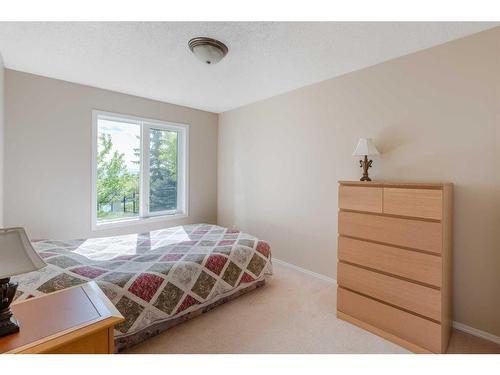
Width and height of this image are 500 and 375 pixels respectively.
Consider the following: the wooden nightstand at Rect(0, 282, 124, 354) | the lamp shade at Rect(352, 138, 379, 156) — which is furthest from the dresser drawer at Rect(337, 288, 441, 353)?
the wooden nightstand at Rect(0, 282, 124, 354)

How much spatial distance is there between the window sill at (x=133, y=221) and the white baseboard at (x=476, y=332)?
3.47 meters

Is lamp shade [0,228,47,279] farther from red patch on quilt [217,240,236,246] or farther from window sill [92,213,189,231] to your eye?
window sill [92,213,189,231]

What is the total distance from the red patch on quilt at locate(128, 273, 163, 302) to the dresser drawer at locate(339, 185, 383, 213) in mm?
1630

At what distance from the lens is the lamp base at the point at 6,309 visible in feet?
2.97

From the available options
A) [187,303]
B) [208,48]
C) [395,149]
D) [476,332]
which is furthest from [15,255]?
[476,332]

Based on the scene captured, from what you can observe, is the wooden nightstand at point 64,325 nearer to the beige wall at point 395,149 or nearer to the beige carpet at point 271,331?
the beige carpet at point 271,331

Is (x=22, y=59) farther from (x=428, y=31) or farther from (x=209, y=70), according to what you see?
(x=428, y=31)

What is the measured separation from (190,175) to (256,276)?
2166 millimetres

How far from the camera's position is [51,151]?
113 inches

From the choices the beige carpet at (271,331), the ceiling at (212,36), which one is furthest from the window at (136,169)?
the beige carpet at (271,331)

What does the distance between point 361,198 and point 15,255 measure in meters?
2.11

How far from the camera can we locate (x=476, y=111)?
1.89 metres

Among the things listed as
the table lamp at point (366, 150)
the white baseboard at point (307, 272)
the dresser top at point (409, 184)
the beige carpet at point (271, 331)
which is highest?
the table lamp at point (366, 150)

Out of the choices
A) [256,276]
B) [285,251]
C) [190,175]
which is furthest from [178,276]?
[190,175]
